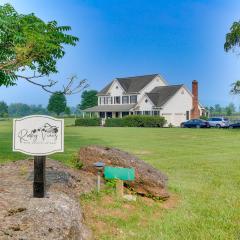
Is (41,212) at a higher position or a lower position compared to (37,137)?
lower

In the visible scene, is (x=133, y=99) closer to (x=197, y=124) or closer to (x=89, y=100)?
(x=197, y=124)

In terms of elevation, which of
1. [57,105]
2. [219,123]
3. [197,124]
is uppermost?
[57,105]

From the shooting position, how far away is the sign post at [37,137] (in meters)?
6.40

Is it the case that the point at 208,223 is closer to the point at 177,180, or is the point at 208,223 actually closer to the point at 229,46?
the point at 177,180

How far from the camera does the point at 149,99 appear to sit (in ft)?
222

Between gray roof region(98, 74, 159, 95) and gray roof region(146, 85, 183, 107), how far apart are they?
259 cm

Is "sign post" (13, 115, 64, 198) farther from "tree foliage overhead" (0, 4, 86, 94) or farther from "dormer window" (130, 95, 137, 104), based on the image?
"dormer window" (130, 95, 137, 104)

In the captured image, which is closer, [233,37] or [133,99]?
[233,37]

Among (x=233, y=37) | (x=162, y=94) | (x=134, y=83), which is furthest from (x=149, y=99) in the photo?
(x=233, y=37)

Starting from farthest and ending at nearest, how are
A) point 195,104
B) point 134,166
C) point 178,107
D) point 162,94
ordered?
1. point 195,104
2. point 162,94
3. point 178,107
4. point 134,166

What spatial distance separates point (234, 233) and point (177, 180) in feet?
16.8

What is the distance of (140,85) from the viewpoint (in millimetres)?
71125

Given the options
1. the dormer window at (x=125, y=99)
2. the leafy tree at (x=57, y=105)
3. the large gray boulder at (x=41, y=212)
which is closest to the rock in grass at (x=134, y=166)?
the large gray boulder at (x=41, y=212)

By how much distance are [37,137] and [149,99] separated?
61590 millimetres
